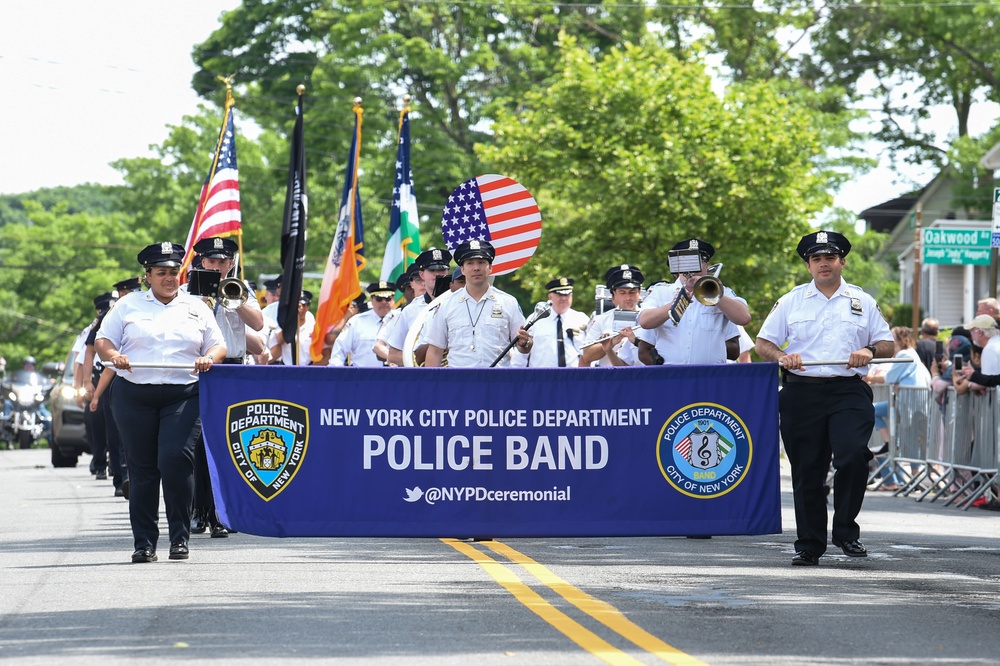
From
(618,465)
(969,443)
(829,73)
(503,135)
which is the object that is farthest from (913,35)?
(618,465)

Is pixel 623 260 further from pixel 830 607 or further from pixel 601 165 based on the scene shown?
pixel 830 607

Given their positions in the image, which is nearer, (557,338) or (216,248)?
(216,248)

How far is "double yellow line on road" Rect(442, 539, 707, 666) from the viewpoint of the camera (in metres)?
7.48

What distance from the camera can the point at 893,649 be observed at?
7.68 meters

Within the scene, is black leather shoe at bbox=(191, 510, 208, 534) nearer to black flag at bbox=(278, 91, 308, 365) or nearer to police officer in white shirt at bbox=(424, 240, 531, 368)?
police officer in white shirt at bbox=(424, 240, 531, 368)

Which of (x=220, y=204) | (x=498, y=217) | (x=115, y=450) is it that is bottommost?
(x=115, y=450)

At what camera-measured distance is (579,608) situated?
891cm

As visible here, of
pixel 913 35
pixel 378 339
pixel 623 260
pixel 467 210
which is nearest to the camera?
pixel 467 210

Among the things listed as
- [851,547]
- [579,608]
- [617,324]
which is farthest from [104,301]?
[579,608]

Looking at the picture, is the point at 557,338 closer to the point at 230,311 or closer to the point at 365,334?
the point at 365,334

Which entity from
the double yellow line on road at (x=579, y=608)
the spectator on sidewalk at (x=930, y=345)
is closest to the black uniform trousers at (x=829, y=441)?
the double yellow line on road at (x=579, y=608)

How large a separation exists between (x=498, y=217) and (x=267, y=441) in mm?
5354

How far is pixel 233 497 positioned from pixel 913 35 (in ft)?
164

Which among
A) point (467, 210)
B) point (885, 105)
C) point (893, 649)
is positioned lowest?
point (893, 649)
